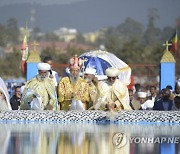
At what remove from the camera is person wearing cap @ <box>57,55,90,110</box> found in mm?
13484

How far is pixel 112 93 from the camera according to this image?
1277 cm

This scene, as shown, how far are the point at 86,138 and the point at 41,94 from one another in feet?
11.3

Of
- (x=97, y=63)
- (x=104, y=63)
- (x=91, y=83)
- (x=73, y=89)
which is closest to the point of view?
(x=73, y=89)

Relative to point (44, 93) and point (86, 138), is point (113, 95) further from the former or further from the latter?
point (86, 138)

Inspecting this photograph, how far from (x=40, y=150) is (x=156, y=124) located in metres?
3.36

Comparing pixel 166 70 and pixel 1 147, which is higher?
pixel 166 70

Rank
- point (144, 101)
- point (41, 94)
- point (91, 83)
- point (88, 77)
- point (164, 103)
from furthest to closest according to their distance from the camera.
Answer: point (144, 101) → point (164, 103) → point (88, 77) → point (91, 83) → point (41, 94)

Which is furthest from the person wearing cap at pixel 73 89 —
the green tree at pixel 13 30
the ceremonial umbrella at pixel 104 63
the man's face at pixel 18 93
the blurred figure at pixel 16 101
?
the green tree at pixel 13 30

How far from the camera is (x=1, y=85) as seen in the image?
14000 millimetres

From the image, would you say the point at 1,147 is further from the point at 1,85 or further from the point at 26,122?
the point at 1,85

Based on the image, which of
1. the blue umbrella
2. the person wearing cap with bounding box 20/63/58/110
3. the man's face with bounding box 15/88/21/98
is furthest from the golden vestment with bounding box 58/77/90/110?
the blue umbrella

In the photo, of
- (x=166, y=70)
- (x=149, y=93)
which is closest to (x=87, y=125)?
(x=149, y=93)

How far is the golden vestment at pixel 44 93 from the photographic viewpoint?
Result: 13.4 m

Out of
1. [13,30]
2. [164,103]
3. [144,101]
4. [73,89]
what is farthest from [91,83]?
[13,30]
